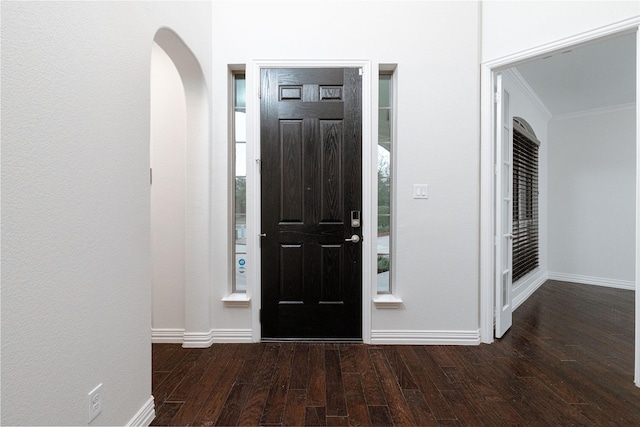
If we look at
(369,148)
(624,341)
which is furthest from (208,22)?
(624,341)

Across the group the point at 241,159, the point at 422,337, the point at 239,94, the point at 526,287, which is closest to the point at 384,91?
the point at 239,94

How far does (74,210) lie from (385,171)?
2125 mm

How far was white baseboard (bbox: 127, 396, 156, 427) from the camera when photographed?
1.47m

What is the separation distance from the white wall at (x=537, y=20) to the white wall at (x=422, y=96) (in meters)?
0.12

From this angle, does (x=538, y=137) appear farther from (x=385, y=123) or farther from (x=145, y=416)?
(x=145, y=416)

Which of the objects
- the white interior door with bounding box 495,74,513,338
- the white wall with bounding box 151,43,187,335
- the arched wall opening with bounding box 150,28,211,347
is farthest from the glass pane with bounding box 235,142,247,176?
the white interior door with bounding box 495,74,513,338

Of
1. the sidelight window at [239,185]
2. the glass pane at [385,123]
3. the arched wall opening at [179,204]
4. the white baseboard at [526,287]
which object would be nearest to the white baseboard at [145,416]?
the arched wall opening at [179,204]

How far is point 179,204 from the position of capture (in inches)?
97.2

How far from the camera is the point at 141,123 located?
151 cm

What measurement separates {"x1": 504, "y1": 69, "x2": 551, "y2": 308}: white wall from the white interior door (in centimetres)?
58

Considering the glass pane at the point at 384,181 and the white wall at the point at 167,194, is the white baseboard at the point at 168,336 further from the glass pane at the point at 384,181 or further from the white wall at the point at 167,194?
the glass pane at the point at 384,181

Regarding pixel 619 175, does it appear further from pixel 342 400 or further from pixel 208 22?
pixel 208 22

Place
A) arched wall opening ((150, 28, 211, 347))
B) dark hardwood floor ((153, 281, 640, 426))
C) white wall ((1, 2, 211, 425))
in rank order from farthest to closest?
1. arched wall opening ((150, 28, 211, 347))
2. dark hardwood floor ((153, 281, 640, 426))
3. white wall ((1, 2, 211, 425))

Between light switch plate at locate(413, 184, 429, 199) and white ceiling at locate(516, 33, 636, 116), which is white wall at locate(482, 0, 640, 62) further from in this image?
light switch plate at locate(413, 184, 429, 199)
